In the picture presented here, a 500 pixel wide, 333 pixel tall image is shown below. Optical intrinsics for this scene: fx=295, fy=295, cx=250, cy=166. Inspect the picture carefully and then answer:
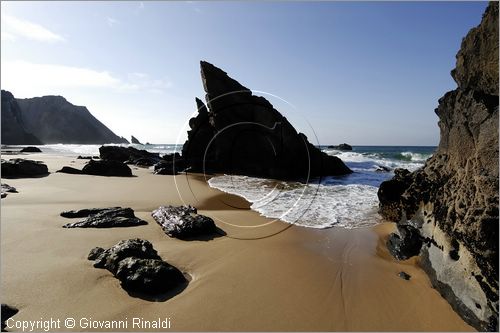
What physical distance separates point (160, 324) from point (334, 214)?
24.2 feet

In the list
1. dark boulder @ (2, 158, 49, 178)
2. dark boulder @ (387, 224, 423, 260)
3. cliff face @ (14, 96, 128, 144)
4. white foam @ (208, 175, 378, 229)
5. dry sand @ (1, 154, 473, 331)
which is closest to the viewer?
dry sand @ (1, 154, 473, 331)

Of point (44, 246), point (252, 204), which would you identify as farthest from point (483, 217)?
point (252, 204)

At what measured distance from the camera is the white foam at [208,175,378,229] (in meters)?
9.15

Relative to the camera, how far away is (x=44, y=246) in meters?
5.59

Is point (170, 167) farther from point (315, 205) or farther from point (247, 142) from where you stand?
point (315, 205)

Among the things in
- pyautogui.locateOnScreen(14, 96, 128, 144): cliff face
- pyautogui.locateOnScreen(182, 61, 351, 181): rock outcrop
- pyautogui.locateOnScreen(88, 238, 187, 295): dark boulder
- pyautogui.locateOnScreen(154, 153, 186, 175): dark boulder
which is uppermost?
pyautogui.locateOnScreen(14, 96, 128, 144): cliff face

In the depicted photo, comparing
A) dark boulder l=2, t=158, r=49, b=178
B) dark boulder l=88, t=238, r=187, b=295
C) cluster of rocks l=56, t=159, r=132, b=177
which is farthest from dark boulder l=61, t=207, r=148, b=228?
cluster of rocks l=56, t=159, r=132, b=177

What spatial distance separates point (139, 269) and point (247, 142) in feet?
70.1

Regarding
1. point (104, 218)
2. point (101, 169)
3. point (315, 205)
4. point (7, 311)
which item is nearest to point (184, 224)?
point (104, 218)

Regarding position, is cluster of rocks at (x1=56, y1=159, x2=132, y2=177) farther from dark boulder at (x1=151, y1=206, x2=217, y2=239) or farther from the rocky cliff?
the rocky cliff

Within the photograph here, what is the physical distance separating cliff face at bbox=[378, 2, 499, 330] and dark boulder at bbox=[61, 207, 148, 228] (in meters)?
6.31

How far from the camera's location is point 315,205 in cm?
1141

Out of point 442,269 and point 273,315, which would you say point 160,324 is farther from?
point 442,269

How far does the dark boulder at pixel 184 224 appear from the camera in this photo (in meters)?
6.84
